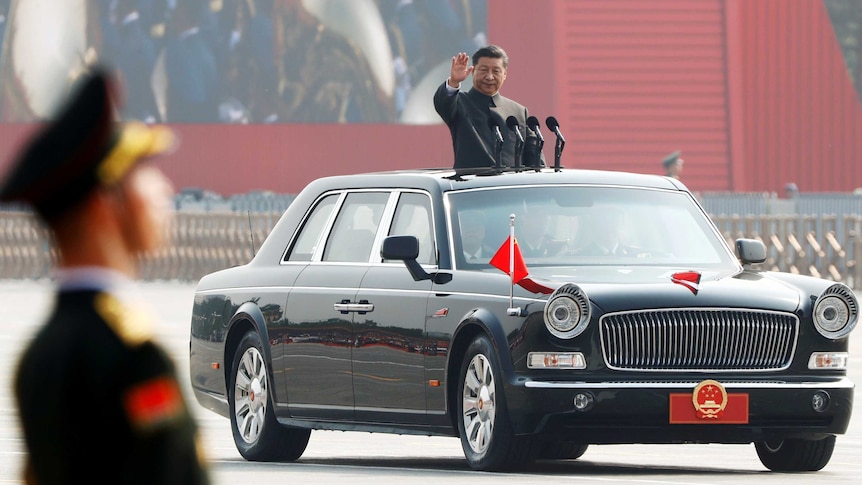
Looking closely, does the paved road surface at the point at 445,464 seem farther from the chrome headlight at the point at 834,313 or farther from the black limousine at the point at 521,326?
the chrome headlight at the point at 834,313

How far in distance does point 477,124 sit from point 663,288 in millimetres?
2485

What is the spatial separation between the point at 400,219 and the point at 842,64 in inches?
1575

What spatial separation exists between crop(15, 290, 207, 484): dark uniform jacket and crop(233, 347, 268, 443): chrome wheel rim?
8270 millimetres

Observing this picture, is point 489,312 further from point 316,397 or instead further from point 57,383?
point 57,383

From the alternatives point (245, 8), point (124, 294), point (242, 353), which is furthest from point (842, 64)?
point (124, 294)

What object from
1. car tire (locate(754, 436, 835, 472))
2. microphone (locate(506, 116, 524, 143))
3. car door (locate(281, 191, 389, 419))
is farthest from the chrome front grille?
microphone (locate(506, 116, 524, 143))

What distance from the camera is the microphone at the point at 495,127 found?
37.8ft

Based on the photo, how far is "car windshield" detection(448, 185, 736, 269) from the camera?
1040cm

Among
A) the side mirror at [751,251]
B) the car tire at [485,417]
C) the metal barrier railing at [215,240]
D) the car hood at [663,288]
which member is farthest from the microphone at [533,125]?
the metal barrier railing at [215,240]

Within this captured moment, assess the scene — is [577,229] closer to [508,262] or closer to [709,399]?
[508,262]

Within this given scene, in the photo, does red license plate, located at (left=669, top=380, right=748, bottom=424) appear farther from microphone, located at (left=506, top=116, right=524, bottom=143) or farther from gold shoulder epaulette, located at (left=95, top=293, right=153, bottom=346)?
gold shoulder epaulette, located at (left=95, top=293, right=153, bottom=346)

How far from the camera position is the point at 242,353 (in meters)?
11.3

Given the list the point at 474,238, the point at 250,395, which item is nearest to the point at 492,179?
the point at 474,238

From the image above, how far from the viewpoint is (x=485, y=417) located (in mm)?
9727
